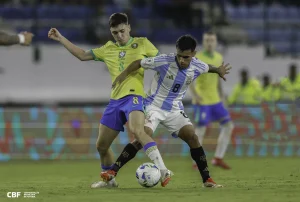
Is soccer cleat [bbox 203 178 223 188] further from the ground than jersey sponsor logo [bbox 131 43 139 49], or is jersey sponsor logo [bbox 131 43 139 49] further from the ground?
jersey sponsor logo [bbox 131 43 139 49]

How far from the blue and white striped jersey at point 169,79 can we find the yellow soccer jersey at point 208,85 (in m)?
4.64

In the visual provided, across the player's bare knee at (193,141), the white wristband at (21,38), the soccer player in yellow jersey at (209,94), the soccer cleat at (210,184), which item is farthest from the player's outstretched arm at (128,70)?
the soccer player in yellow jersey at (209,94)

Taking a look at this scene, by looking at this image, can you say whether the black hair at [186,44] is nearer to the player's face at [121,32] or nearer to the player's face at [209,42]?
the player's face at [121,32]

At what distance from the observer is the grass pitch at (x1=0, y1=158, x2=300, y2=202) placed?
9273 mm

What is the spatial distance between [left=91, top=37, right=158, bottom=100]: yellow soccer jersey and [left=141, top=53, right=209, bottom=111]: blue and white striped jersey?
0.69 ft

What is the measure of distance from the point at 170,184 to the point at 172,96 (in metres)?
1.39

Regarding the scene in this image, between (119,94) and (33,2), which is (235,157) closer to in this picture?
(33,2)

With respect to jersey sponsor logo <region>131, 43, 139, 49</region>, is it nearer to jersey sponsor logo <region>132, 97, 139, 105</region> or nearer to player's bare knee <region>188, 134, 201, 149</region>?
jersey sponsor logo <region>132, 97, 139, 105</region>

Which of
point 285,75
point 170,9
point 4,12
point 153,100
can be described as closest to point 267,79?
Answer: point 285,75

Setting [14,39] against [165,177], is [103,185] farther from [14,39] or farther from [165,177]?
[14,39]

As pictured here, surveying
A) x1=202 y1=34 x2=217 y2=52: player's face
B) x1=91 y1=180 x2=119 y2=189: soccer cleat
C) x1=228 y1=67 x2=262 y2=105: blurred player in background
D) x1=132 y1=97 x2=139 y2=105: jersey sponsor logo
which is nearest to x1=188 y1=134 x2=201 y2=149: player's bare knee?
x1=132 y1=97 x2=139 y2=105: jersey sponsor logo

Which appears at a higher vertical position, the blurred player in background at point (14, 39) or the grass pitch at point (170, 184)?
the blurred player in background at point (14, 39)

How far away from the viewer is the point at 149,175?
10.3m

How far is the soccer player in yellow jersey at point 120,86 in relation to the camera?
1076 cm
